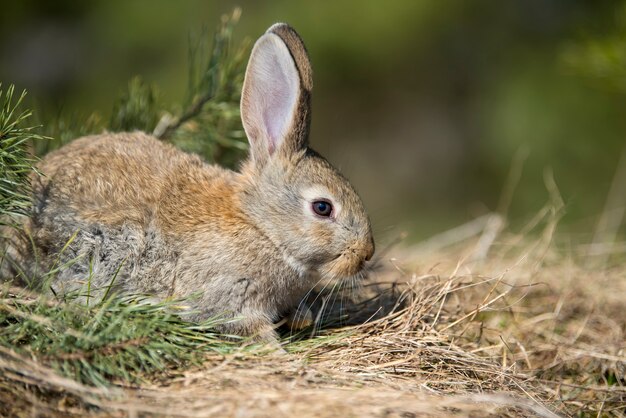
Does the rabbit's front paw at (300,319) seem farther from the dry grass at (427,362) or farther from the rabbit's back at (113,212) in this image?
the rabbit's back at (113,212)

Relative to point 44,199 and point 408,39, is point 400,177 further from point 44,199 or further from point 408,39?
point 44,199

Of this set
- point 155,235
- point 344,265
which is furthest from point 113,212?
point 344,265

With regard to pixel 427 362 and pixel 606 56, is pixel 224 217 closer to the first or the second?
pixel 427 362

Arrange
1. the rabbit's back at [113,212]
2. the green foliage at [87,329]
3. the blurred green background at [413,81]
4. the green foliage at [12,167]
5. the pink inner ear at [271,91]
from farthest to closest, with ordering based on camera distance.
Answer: the blurred green background at [413,81] → the pink inner ear at [271,91] → the rabbit's back at [113,212] → the green foliage at [12,167] → the green foliage at [87,329]

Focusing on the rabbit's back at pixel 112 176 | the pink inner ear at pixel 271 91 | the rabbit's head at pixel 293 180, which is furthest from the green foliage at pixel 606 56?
the rabbit's back at pixel 112 176

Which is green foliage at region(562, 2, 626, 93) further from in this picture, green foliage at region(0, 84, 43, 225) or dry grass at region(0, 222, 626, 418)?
green foliage at region(0, 84, 43, 225)

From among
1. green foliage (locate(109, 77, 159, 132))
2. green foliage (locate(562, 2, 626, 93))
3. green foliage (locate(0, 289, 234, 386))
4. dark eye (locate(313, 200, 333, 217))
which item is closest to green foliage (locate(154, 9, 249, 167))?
green foliage (locate(109, 77, 159, 132))

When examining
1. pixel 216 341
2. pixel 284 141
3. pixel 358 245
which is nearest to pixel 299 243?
pixel 358 245

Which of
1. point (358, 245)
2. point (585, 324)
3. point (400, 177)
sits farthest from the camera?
point (400, 177)
